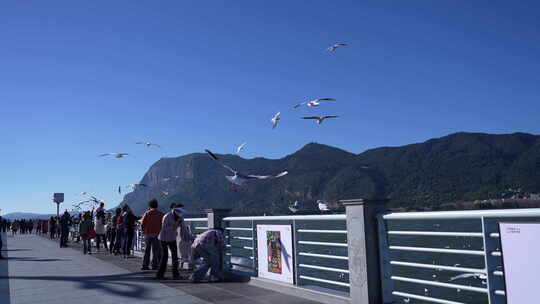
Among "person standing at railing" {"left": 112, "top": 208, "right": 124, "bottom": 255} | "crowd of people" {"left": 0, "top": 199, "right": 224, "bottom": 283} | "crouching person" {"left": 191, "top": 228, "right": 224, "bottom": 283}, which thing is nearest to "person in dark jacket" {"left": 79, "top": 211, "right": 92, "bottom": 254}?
"crowd of people" {"left": 0, "top": 199, "right": 224, "bottom": 283}

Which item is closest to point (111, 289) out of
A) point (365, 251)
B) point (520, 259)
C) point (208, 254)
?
point (208, 254)

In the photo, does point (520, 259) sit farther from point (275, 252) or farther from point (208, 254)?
point (208, 254)

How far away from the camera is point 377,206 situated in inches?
270

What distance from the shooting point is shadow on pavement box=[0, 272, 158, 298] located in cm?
902

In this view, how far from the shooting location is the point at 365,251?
262 inches

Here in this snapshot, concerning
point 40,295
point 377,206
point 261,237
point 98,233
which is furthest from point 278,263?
point 98,233

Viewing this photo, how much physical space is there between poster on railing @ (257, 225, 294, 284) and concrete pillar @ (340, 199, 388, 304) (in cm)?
172

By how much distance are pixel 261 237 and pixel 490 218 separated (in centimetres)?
494

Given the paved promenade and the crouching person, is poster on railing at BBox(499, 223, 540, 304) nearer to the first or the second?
the paved promenade

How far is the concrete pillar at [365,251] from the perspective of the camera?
6629 mm

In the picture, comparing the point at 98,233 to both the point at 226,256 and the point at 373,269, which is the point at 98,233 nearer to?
the point at 226,256

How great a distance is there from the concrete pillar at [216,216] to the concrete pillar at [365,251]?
4.69 metres

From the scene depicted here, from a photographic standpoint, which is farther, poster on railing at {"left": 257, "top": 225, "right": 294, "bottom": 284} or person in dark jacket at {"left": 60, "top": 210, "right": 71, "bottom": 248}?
person in dark jacket at {"left": 60, "top": 210, "right": 71, "bottom": 248}

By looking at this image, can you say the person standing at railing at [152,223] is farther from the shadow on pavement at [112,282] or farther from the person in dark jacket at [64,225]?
the person in dark jacket at [64,225]
